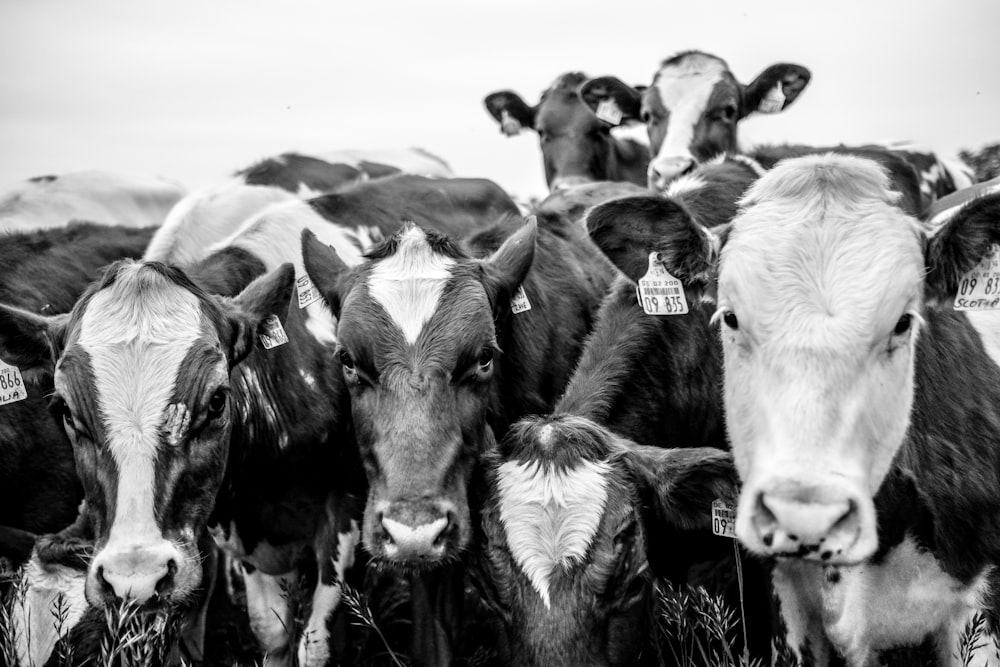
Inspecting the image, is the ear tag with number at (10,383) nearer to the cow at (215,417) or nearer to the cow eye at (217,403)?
the cow at (215,417)

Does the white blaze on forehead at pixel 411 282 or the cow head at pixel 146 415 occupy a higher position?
the white blaze on forehead at pixel 411 282

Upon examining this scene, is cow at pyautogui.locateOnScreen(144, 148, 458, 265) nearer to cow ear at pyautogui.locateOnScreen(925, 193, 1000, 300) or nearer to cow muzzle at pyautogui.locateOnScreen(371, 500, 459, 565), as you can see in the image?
cow muzzle at pyautogui.locateOnScreen(371, 500, 459, 565)

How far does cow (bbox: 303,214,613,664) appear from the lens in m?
3.87

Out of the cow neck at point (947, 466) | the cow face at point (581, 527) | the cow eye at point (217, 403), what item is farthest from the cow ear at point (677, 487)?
the cow eye at point (217, 403)

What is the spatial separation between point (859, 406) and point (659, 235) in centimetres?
115

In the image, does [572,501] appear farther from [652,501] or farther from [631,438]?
[631,438]

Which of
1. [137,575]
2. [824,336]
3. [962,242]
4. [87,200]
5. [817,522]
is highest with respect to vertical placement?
[962,242]

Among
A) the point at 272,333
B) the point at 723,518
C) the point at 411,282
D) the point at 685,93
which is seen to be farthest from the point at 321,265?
the point at 685,93

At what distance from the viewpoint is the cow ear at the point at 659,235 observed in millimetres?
3990

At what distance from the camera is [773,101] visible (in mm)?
8891

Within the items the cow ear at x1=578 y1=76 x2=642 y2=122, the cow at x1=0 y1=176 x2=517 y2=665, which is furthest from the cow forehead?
the cow at x1=0 y1=176 x2=517 y2=665

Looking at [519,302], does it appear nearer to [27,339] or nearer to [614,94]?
[27,339]

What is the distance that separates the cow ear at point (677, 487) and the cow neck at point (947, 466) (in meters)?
0.54

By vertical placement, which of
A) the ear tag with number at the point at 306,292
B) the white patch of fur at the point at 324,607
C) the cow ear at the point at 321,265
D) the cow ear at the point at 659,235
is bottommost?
the white patch of fur at the point at 324,607
